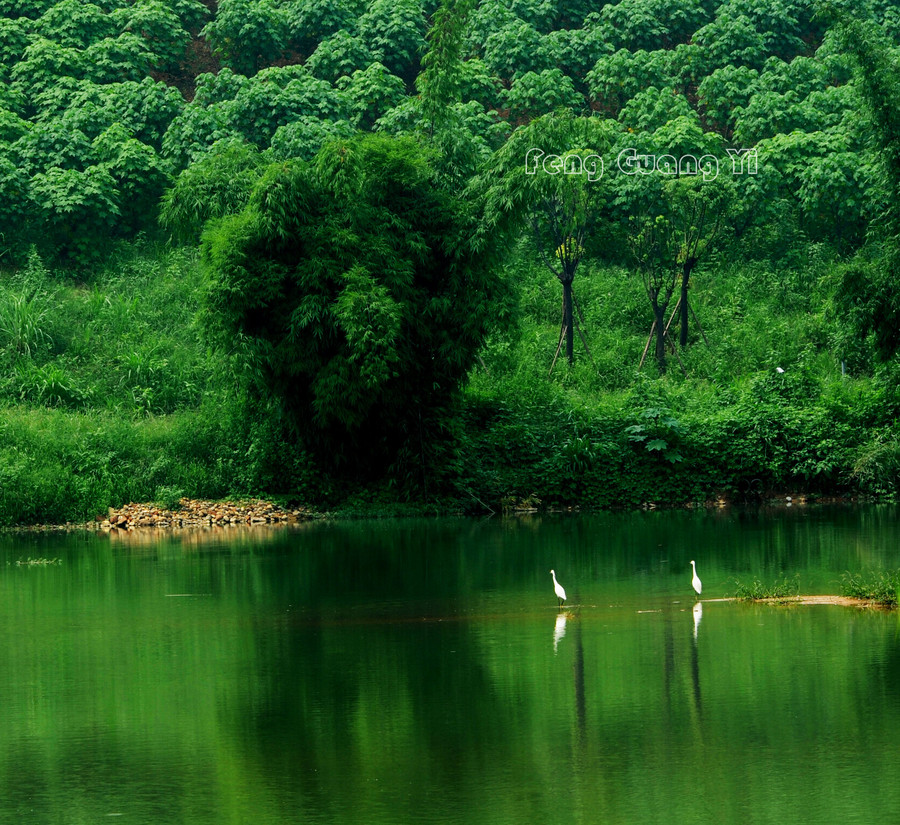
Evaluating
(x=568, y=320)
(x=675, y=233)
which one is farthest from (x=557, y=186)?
(x=675, y=233)

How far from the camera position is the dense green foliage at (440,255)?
24141 millimetres

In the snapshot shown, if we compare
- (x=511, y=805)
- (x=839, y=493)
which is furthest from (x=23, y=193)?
(x=511, y=805)

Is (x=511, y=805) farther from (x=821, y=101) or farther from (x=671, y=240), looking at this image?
(x=821, y=101)

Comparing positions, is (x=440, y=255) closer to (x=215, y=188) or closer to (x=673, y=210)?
(x=215, y=188)

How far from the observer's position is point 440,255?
25.3 metres

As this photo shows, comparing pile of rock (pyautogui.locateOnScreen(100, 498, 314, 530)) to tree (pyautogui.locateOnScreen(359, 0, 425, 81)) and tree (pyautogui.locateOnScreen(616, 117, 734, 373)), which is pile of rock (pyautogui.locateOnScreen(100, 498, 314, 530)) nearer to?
tree (pyautogui.locateOnScreen(616, 117, 734, 373))

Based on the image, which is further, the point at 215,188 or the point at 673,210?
the point at 673,210

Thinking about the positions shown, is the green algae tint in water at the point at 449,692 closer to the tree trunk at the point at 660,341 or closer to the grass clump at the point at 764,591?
the grass clump at the point at 764,591

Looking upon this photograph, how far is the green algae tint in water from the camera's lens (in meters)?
8.09

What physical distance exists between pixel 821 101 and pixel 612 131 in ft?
20.5

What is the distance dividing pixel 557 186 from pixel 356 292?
432cm

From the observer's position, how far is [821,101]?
3631cm

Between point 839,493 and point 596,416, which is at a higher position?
point 596,416

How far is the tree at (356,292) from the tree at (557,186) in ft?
3.03
